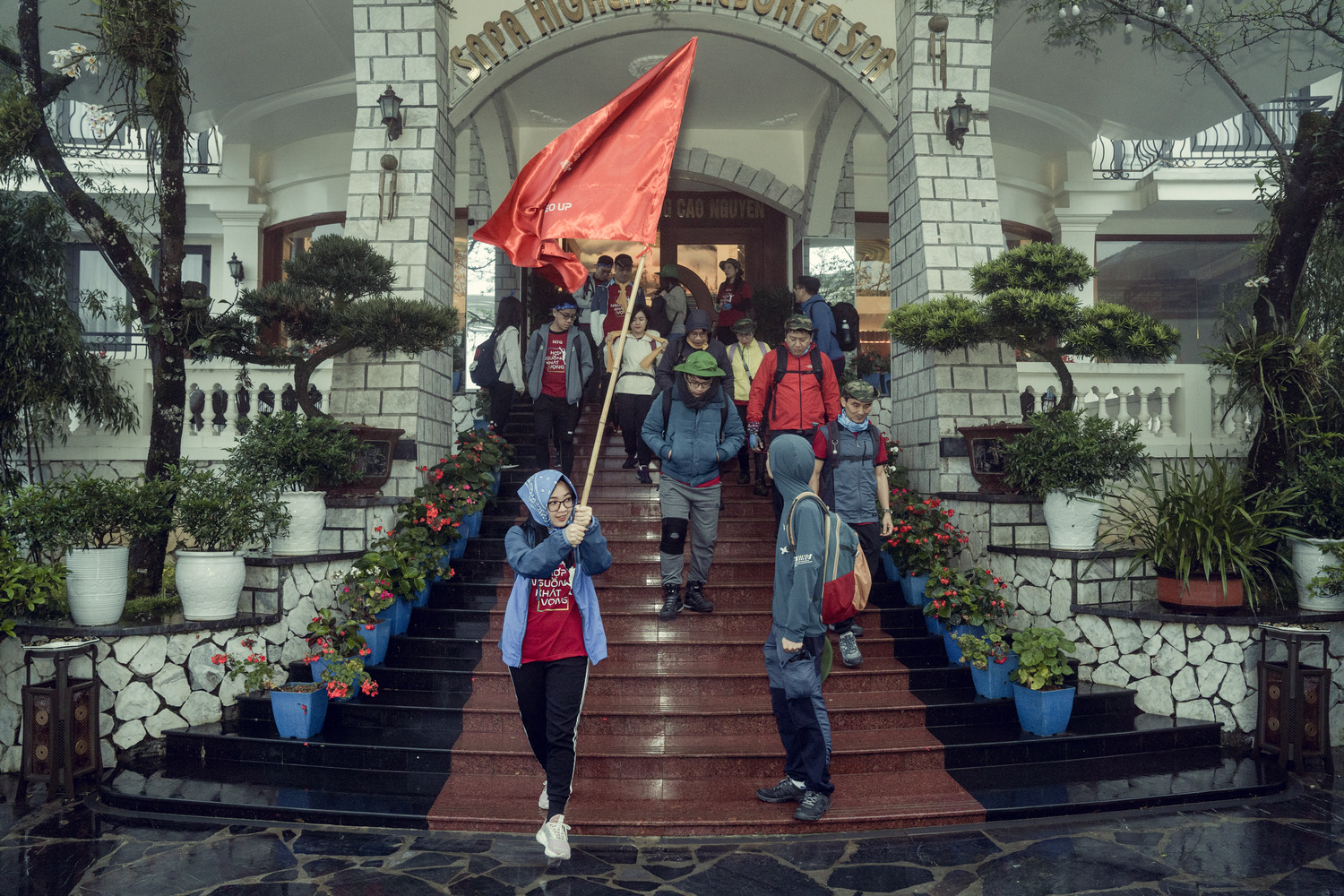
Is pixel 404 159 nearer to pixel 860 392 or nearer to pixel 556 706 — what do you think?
pixel 860 392

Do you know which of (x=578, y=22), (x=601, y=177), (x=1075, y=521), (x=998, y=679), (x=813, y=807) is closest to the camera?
(x=813, y=807)

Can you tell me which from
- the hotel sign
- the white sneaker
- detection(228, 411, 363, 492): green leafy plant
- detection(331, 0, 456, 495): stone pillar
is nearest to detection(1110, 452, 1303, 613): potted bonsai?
the white sneaker

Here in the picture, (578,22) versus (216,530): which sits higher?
(578,22)

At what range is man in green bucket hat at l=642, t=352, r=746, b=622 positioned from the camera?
621 centimetres

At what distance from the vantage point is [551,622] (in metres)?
4.18

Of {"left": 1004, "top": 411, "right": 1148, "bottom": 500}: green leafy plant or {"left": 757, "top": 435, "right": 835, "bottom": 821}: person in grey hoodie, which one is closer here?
{"left": 757, "top": 435, "right": 835, "bottom": 821}: person in grey hoodie

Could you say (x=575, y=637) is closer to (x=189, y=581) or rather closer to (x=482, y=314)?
(x=189, y=581)

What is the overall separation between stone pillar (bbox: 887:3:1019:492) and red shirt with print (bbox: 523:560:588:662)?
14.9ft

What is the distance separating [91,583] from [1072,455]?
6402mm

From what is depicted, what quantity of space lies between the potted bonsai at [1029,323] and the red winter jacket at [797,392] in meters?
1.30

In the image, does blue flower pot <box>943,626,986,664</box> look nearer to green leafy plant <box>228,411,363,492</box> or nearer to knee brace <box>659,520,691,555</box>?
knee brace <box>659,520,691,555</box>

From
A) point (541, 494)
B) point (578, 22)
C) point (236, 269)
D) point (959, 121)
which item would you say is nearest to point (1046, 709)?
point (541, 494)

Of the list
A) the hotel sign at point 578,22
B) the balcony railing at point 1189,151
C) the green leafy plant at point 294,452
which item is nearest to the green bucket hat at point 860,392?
the green leafy plant at point 294,452

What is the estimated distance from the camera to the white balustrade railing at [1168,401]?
8.62m
